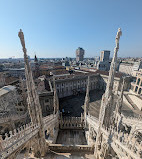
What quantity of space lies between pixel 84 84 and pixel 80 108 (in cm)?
1859

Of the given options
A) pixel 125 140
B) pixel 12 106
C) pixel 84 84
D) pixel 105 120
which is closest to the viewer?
pixel 125 140

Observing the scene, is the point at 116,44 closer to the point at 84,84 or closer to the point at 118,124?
the point at 118,124

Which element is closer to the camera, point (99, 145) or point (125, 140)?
point (125, 140)

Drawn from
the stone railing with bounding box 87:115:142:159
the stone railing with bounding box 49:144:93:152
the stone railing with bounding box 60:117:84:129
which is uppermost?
the stone railing with bounding box 87:115:142:159

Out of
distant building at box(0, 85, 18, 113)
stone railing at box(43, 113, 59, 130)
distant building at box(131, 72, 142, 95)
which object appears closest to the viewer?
stone railing at box(43, 113, 59, 130)

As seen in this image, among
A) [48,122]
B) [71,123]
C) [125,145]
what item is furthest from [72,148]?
[125,145]

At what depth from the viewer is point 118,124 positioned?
18.1 meters

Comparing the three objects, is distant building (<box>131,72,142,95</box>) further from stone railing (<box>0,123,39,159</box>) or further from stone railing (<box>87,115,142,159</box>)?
A: stone railing (<box>0,123,39,159</box>)

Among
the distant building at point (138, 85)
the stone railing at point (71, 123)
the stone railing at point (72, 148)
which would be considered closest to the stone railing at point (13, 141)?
the stone railing at point (72, 148)

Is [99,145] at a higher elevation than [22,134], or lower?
lower

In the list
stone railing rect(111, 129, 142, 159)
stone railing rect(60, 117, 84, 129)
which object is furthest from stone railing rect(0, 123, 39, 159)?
stone railing rect(60, 117, 84, 129)

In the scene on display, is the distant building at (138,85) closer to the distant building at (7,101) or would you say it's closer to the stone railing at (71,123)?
the stone railing at (71,123)

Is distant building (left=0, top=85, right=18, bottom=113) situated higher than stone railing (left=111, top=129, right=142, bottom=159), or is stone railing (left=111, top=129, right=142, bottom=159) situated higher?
stone railing (left=111, top=129, right=142, bottom=159)

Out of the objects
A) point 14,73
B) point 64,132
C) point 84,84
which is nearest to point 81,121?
point 64,132
